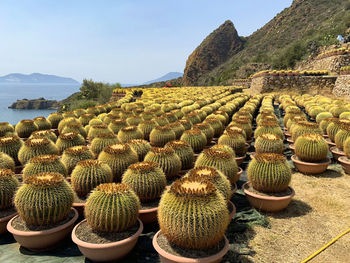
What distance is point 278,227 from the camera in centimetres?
431

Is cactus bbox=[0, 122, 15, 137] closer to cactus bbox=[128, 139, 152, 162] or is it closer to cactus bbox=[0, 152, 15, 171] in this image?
cactus bbox=[0, 152, 15, 171]

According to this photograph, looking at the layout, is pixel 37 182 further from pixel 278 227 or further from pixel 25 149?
pixel 278 227

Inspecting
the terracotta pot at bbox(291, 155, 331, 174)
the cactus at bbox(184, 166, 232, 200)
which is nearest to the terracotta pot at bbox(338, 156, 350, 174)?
the terracotta pot at bbox(291, 155, 331, 174)

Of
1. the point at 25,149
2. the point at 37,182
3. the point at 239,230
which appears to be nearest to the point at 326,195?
the point at 239,230

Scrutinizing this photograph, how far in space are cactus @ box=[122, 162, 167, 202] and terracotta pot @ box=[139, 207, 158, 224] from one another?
0.87 feet

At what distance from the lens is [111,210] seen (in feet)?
11.4

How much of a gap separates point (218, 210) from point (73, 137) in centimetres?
495

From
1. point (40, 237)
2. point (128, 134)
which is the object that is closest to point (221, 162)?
point (40, 237)

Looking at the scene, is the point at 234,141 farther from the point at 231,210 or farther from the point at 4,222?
the point at 4,222

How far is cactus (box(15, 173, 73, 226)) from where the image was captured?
3689 millimetres

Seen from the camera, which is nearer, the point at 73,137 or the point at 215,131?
the point at 73,137

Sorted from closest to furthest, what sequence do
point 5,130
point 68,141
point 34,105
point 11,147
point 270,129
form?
point 11,147
point 68,141
point 270,129
point 5,130
point 34,105

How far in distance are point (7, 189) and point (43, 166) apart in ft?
2.34

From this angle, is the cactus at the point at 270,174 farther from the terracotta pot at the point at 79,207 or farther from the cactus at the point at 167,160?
the terracotta pot at the point at 79,207
